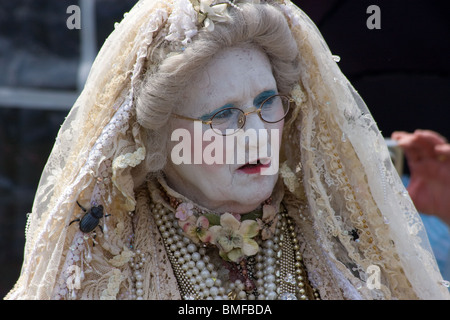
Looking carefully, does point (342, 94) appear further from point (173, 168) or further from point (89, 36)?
point (89, 36)

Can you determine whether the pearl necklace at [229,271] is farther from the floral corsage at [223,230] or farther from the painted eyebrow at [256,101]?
the painted eyebrow at [256,101]

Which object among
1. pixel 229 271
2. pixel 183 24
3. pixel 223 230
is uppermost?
pixel 183 24

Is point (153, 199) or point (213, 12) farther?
point (153, 199)

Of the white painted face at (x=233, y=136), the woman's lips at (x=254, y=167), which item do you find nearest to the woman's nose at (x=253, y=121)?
the white painted face at (x=233, y=136)

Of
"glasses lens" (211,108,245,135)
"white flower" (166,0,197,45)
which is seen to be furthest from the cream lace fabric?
"glasses lens" (211,108,245,135)

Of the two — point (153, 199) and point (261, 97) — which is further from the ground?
point (261, 97)

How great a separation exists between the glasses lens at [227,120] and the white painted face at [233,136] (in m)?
0.01

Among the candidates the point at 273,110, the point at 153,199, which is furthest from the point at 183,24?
the point at 153,199

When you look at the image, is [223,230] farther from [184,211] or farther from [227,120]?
[227,120]

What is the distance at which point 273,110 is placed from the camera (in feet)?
6.64

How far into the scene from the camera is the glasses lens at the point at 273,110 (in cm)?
201

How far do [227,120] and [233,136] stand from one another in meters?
0.05
